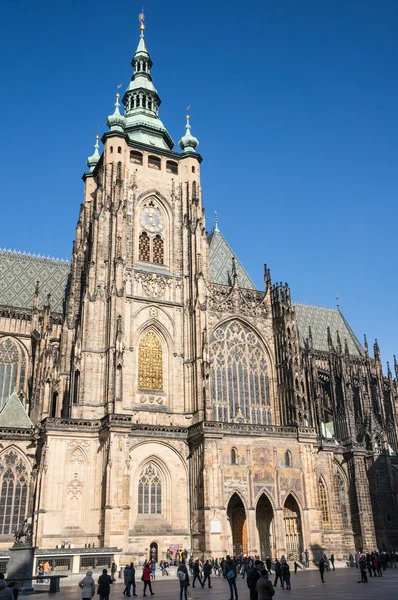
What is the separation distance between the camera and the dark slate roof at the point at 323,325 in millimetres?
56969

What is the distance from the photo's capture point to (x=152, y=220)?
4369cm

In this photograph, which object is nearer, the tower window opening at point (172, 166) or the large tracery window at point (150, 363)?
the large tracery window at point (150, 363)

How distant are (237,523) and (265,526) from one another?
178 cm

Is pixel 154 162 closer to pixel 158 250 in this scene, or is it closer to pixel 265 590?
pixel 158 250

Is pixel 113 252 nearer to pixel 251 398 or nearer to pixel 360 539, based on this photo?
pixel 251 398

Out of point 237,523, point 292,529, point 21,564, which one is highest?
point 237,523

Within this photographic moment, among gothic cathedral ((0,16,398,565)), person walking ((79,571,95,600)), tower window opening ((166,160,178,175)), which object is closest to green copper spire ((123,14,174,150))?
gothic cathedral ((0,16,398,565))

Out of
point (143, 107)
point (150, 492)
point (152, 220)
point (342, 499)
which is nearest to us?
point (150, 492)

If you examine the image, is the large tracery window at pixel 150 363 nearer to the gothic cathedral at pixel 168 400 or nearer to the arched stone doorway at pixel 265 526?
the gothic cathedral at pixel 168 400

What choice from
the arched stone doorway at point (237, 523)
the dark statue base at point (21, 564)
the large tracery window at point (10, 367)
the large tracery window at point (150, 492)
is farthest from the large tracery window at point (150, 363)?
the dark statue base at point (21, 564)

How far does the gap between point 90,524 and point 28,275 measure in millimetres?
25123

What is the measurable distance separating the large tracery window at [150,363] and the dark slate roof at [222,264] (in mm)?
8844

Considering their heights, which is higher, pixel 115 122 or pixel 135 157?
pixel 115 122

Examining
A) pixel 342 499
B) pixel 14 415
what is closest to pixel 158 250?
pixel 14 415
